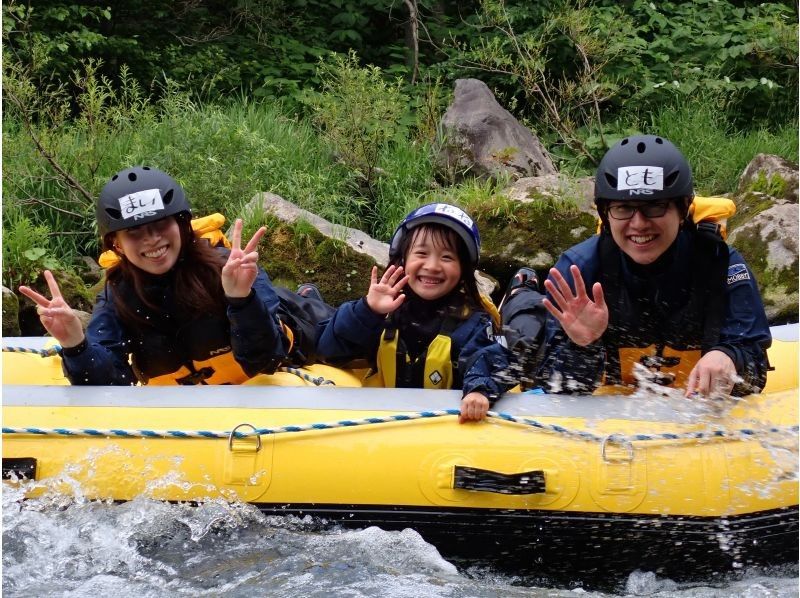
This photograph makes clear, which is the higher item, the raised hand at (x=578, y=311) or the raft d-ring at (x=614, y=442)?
the raised hand at (x=578, y=311)

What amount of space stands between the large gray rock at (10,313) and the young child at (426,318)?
2671mm

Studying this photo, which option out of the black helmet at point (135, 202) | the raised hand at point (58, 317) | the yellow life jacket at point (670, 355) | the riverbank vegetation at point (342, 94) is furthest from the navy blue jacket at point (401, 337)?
the riverbank vegetation at point (342, 94)

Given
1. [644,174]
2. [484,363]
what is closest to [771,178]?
[644,174]

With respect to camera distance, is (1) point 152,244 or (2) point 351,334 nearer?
(1) point 152,244

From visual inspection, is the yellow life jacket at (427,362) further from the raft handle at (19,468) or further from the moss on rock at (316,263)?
the moss on rock at (316,263)

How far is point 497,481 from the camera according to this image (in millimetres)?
3314

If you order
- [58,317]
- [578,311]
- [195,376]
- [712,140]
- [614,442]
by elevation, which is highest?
[712,140]

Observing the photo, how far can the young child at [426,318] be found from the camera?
3750mm

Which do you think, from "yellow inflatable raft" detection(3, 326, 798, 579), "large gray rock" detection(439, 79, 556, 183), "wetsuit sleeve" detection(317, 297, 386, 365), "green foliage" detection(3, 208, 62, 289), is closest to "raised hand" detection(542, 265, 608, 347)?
"yellow inflatable raft" detection(3, 326, 798, 579)

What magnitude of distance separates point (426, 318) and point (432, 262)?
0.71 feet

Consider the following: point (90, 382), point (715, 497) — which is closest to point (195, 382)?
point (90, 382)

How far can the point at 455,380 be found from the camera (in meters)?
3.81

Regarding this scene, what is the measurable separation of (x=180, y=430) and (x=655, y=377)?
→ 1.60m

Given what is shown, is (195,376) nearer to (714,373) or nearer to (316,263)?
A: (714,373)
